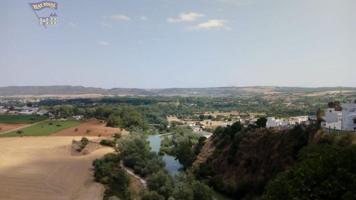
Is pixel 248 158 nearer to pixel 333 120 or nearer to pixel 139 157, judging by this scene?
pixel 333 120

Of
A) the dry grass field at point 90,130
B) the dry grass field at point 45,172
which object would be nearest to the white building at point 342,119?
the dry grass field at point 45,172

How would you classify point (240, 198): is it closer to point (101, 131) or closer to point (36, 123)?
point (101, 131)

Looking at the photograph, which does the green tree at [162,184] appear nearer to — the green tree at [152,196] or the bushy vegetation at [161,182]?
the bushy vegetation at [161,182]

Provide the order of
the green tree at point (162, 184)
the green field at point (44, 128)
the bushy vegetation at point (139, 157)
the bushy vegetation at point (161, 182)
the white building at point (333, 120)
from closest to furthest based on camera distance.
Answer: the bushy vegetation at point (161, 182) → the green tree at point (162, 184) → the white building at point (333, 120) → the bushy vegetation at point (139, 157) → the green field at point (44, 128)

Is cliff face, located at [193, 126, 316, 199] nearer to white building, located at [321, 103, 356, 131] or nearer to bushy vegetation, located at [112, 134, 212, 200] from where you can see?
white building, located at [321, 103, 356, 131]

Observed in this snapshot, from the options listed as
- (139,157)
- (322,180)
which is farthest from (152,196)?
(139,157)
